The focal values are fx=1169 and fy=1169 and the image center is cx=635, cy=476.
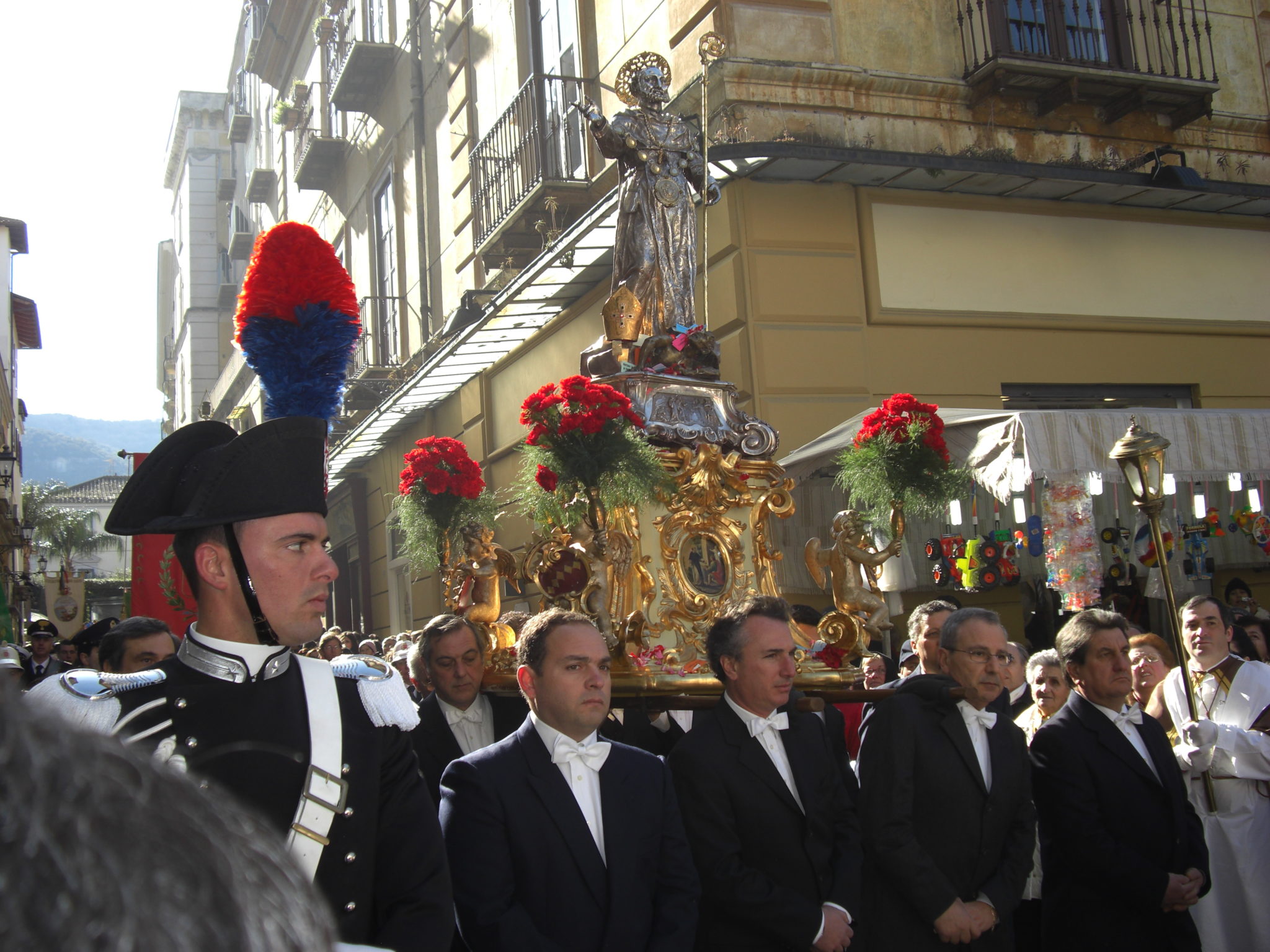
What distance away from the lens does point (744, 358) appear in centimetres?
880

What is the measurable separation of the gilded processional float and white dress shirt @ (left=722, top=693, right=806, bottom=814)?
2.28ft

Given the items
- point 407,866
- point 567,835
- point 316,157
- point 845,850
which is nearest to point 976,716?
point 845,850

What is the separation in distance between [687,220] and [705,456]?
Result: 53.9 inches

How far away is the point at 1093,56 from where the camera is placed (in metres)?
10.1

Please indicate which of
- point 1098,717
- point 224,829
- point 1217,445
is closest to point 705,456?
point 1098,717

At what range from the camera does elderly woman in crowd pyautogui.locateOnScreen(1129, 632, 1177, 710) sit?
5637 mm

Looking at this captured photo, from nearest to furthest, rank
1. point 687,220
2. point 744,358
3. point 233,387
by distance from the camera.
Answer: point 687,220 → point 744,358 → point 233,387

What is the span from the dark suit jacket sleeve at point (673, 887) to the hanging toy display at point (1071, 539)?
3.95 m

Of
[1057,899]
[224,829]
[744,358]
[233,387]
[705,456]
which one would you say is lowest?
[1057,899]

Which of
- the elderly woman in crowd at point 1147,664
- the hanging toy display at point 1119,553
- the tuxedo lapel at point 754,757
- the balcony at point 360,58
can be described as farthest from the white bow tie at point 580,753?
the balcony at point 360,58

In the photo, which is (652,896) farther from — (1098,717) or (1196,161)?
(1196,161)

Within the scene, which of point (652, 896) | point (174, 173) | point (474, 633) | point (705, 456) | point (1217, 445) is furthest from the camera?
point (174, 173)

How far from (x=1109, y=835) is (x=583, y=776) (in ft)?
6.56

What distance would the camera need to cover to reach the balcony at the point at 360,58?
58.2ft
